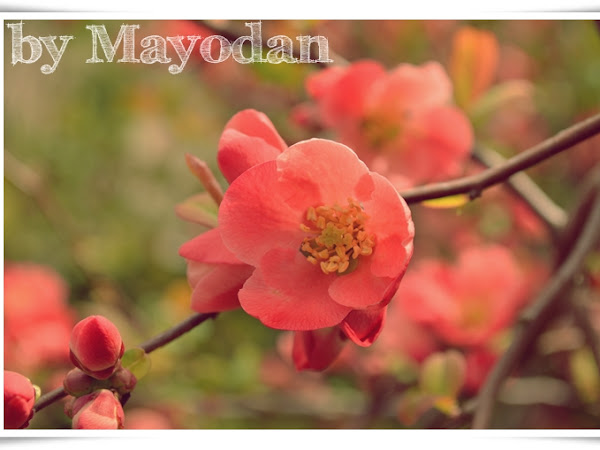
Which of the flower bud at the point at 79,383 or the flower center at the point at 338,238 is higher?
the flower center at the point at 338,238

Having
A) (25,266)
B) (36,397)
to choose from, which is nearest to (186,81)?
(25,266)

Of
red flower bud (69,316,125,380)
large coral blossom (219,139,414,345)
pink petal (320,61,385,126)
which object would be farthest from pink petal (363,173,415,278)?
pink petal (320,61,385,126)

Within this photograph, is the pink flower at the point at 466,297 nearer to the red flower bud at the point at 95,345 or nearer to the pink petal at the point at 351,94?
the pink petal at the point at 351,94

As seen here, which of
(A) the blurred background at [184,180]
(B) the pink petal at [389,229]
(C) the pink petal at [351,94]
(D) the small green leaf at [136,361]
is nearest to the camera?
(B) the pink petal at [389,229]

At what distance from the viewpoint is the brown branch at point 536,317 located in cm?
72

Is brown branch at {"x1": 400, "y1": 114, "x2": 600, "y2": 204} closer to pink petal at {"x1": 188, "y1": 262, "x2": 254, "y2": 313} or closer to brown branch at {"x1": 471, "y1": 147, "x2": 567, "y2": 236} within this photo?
pink petal at {"x1": 188, "y1": 262, "x2": 254, "y2": 313}

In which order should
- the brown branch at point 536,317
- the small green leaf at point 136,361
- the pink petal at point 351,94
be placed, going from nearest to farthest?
the small green leaf at point 136,361, the brown branch at point 536,317, the pink petal at point 351,94

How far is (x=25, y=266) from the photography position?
140 cm

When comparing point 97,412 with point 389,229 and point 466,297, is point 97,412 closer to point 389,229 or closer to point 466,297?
point 389,229

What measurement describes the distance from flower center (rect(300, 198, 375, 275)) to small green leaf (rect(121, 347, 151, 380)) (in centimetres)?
16

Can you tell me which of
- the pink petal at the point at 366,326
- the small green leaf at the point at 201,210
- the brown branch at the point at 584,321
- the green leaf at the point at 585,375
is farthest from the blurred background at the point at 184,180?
the pink petal at the point at 366,326

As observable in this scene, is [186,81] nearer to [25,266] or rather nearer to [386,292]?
[25,266]

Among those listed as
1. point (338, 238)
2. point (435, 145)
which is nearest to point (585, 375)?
point (435, 145)

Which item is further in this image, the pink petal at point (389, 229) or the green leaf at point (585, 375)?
the green leaf at point (585, 375)
